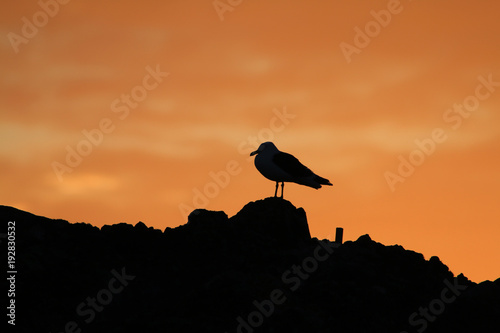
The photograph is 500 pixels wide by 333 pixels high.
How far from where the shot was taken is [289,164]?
963 inches

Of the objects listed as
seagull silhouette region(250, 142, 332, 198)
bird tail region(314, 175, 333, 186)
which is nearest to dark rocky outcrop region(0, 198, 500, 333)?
seagull silhouette region(250, 142, 332, 198)

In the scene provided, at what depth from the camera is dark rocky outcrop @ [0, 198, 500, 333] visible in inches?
766

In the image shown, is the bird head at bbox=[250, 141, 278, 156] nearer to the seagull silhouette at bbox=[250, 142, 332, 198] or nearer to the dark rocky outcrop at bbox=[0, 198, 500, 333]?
the seagull silhouette at bbox=[250, 142, 332, 198]

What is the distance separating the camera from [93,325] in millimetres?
19547

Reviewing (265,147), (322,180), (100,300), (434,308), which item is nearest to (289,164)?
(265,147)

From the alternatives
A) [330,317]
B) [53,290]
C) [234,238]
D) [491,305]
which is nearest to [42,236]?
[53,290]

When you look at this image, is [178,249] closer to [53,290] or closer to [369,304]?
[53,290]

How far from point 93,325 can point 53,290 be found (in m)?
1.84

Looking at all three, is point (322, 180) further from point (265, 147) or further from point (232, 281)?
point (232, 281)

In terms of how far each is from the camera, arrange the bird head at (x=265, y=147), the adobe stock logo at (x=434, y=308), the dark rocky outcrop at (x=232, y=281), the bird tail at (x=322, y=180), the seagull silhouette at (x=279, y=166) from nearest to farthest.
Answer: the dark rocky outcrop at (x=232, y=281), the adobe stock logo at (x=434, y=308), the seagull silhouette at (x=279, y=166), the bird head at (x=265, y=147), the bird tail at (x=322, y=180)

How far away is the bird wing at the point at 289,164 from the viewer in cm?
2445

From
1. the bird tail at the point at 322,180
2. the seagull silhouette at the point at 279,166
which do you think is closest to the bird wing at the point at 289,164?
the seagull silhouette at the point at 279,166

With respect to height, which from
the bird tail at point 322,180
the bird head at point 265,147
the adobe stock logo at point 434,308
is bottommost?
the adobe stock logo at point 434,308

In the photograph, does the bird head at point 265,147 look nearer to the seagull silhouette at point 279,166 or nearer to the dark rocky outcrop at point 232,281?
the seagull silhouette at point 279,166
